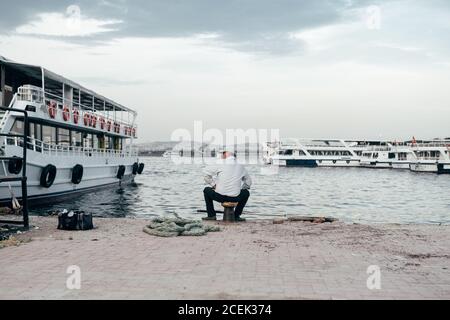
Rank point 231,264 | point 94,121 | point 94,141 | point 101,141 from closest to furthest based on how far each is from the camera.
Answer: point 231,264
point 94,121
point 94,141
point 101,141

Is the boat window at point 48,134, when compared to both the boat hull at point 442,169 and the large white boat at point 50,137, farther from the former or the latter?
Result: the boat hull at point 442,169

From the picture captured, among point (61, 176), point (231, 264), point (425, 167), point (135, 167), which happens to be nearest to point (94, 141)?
point (135, 167)

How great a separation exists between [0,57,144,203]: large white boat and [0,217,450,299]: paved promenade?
8.00 metres

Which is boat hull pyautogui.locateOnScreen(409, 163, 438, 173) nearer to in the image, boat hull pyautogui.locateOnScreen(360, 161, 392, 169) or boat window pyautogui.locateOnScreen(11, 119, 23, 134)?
boat hull pyautogui.locateOnScreen(360, 161, 392, 169)

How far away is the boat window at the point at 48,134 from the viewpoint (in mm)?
23402

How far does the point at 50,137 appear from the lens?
24.0 meters

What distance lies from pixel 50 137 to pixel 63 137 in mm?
1738

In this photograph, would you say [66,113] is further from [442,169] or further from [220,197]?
[442,169]

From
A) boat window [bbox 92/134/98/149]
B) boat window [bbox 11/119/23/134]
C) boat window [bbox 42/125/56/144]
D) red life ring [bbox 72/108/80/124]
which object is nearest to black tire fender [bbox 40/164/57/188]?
boat window [bbox 11/119/23/134]

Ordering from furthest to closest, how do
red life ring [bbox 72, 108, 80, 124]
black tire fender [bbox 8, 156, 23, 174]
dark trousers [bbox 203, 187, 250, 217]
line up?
red life ring [bbox 72, 108, 80, 124] < black tire fender [bbox 8, 156, 23, 174] < dark trousers [bbox 203, 187, 250, 217]

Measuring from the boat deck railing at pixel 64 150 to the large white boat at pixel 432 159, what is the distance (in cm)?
5455

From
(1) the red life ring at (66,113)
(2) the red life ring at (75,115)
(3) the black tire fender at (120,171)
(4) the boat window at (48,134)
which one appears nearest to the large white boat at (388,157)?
(3) the black tire fender at (120,171)

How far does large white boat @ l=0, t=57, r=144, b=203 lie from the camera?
→ 1922 cm
